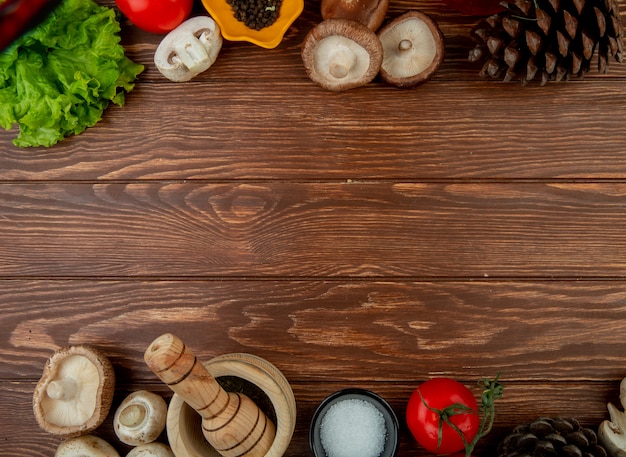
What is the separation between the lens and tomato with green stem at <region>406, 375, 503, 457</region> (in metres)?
0.80

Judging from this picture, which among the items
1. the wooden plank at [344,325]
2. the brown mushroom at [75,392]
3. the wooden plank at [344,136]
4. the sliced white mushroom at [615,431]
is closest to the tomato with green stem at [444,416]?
the wooden plank at [344,325]

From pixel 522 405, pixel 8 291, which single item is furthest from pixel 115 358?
pixel 522 405

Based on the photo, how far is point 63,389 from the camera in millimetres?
864

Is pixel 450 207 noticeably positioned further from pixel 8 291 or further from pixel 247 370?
pixel 8 291

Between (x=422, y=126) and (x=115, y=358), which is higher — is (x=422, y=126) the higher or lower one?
the higher one

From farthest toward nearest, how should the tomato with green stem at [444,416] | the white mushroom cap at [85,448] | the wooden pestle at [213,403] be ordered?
the white mushroom cap at [85,448], the tomato with green stem at [444,416], the wooden pestle at [213,403]

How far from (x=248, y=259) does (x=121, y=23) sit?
45 cm

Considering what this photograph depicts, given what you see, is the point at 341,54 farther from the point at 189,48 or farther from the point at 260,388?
the point at 260,388

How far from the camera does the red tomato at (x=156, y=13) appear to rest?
89 centimetres

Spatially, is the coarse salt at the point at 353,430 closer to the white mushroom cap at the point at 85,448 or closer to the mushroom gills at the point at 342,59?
the white mushroom cap at the point at 85,448

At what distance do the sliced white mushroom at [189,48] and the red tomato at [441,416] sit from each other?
608mm

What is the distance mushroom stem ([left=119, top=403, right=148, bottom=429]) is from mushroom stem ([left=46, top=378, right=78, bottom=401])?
81mm

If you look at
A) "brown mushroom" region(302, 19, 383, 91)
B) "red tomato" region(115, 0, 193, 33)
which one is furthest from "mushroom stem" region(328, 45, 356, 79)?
"red tomato" region(115, 0, 193, 33)

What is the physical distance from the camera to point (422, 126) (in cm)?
96
